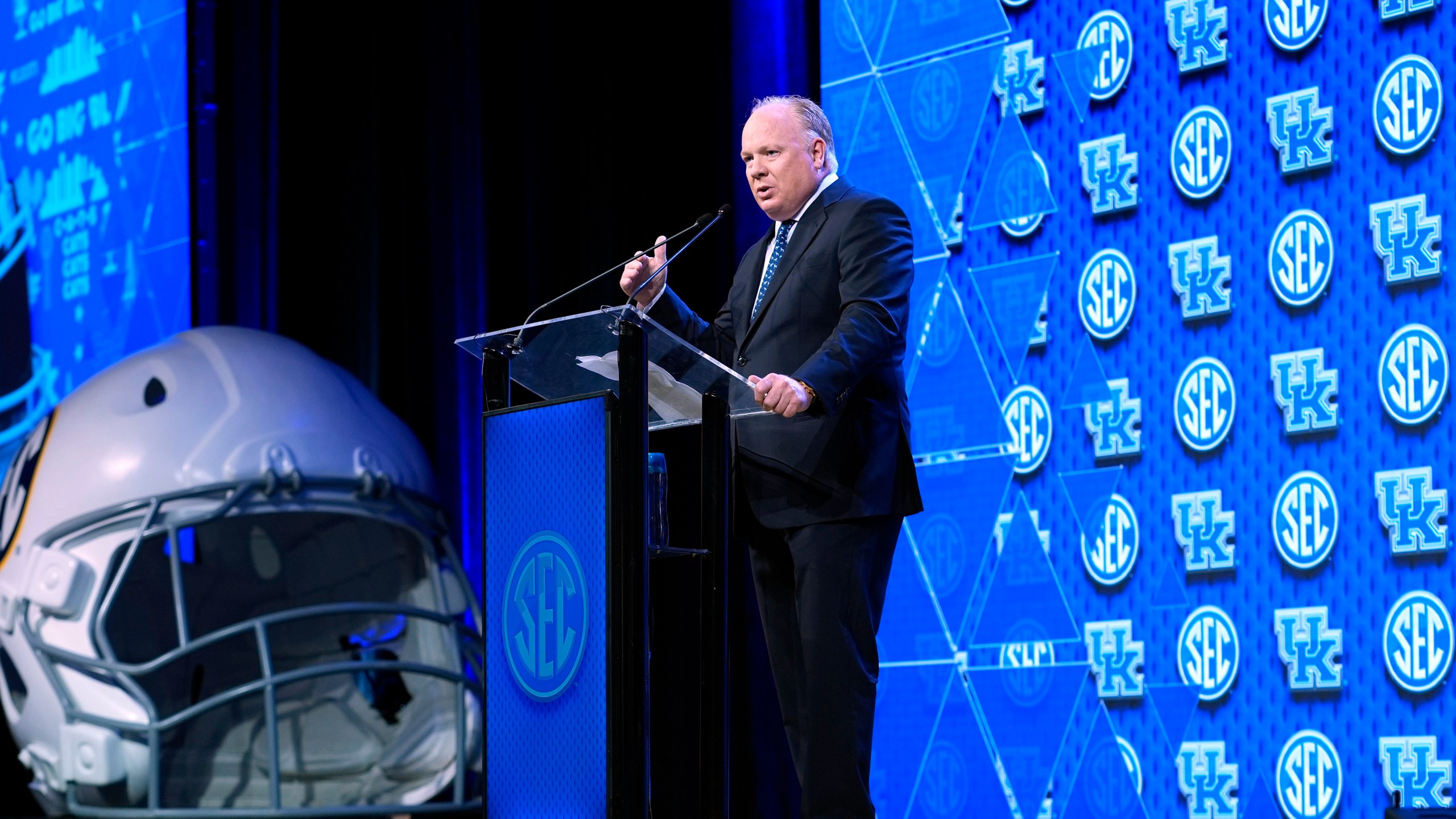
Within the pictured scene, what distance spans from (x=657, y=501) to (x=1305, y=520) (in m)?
1.10

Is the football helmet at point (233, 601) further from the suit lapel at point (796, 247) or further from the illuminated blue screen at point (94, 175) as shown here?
the suit lapel at point (796, 247)

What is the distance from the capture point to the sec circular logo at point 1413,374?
2250 millimetres

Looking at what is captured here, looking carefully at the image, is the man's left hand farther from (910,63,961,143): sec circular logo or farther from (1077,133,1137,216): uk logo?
(910,63,961,143): sec circular logo

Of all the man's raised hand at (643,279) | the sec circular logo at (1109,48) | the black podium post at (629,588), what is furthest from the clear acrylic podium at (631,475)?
the sec circular logo at (1109,48)

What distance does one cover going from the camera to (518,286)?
12.6ft

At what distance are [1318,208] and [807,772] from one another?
1259mm

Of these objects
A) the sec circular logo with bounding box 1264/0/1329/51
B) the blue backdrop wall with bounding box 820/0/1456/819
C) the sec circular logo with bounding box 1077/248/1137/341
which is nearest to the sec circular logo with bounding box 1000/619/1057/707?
the blue backdrop wall with bounding box 820/0/1456/819

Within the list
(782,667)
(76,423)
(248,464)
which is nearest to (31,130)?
(76,423)

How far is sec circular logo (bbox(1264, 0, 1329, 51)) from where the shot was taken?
2.40 m

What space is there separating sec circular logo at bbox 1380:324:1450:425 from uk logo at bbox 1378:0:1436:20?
49 centimetres

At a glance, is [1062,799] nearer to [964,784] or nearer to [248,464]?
[964,784]

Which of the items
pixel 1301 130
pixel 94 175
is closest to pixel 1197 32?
pixel 1301 130

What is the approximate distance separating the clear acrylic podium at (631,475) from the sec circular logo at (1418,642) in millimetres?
1080

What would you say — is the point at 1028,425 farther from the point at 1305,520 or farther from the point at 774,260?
the point at 774,260
